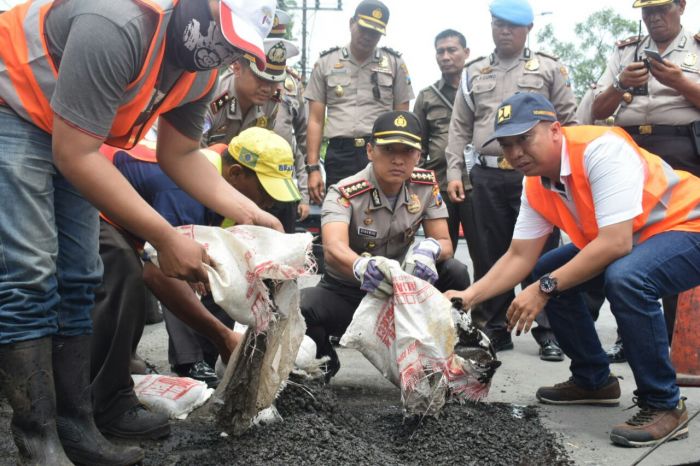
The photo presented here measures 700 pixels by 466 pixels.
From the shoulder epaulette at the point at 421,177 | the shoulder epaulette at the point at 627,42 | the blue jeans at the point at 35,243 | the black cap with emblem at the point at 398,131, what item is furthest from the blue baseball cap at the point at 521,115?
the blue jeans at the point at 35,243

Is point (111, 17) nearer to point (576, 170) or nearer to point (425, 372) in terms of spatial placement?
point (425, 372)

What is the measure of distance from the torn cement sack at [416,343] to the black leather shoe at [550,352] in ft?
4.18

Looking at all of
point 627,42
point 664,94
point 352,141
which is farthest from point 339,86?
point 664,94

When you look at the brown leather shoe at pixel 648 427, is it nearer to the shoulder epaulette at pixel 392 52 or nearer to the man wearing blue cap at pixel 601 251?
the man wearing blue cap at pixel 601 251

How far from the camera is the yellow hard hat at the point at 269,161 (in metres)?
3.30

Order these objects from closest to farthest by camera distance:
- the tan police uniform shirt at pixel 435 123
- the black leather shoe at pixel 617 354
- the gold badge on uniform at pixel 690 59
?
the gold badge on uniform at pixel 690 59
the black leather shoe at pixel 617 354
the tan police uniform shirt at pixel 435 123

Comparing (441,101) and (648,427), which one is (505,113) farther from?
(441,101)

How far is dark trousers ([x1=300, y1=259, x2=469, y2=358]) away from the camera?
3.90 meters

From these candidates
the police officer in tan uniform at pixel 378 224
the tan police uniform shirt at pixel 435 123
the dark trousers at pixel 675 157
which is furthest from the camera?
the tan police uniform shirt at pixel 435 123

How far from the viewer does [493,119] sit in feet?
16.2

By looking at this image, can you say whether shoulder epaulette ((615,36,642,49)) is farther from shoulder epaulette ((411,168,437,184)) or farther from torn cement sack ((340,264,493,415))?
torn cement sack ((340,264,493,415))

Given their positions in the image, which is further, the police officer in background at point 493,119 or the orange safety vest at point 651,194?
the police officer in background at point 493,119

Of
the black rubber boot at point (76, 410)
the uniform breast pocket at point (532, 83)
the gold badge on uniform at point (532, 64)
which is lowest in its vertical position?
the black rubber boot at point (76, 410)

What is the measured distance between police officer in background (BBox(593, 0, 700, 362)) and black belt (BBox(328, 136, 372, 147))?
169cm
